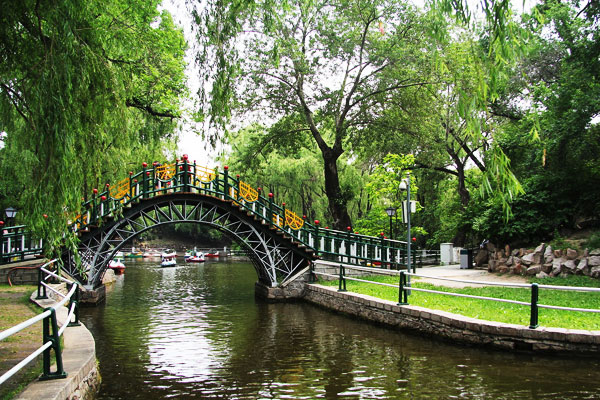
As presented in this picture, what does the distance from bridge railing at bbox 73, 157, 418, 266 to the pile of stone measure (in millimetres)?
4170

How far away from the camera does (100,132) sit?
28.0ft

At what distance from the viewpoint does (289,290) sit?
63.1 ft

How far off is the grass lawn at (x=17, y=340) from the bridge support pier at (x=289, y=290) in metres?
8.22

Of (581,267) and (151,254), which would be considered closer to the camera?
(581,267)

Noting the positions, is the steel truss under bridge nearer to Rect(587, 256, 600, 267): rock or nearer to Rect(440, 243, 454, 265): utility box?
Rect(587, 256, 600, 267): rock

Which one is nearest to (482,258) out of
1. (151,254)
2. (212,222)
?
(212,222)

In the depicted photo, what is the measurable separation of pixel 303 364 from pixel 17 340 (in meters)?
5.23

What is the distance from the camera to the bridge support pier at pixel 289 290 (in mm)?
19047

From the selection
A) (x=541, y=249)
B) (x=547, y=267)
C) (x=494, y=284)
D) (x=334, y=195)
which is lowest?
(x=547, y=267)

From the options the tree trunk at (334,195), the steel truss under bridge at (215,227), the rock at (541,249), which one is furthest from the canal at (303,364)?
the tree trunk at (334,195)

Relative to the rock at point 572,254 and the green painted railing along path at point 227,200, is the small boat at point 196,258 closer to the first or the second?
the green painted railing along path at point 227,200

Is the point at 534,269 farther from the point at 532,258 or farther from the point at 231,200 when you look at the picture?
the point at 231,200

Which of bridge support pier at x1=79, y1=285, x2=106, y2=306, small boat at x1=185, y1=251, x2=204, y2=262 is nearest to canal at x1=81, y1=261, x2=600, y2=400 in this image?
bridge support pier at x1=79, y1=285, x2=106, y2=306

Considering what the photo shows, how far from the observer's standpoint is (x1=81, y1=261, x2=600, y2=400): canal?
7910 mm
